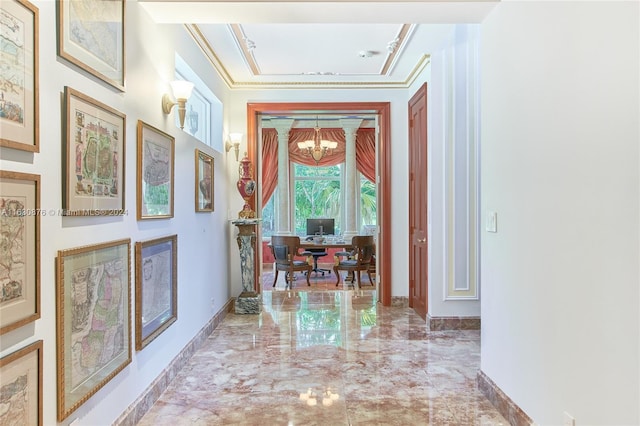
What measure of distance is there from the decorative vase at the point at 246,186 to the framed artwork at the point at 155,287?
1.91 m

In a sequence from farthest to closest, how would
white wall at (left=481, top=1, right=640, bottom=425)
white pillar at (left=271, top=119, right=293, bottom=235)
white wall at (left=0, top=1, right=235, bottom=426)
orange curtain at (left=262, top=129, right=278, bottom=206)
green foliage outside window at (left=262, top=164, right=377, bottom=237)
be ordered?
green foliage outside window at (left=262, top=164, right=377, bottom=237), orange curtain at (left=262, top=129, right=278, bottom=206), white pillar at (left=271, top=119, right=293, bottom=235), white wall at (left=0, top=1, right=235, bottom=426), white wall at (left=481, top=1, right=640, bottom=425)

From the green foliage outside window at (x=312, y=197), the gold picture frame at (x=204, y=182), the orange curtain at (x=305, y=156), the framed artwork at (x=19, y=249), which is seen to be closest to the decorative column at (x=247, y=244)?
the gold picture frame at (x=204, y=182)

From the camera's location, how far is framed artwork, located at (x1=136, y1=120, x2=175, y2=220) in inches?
94.5

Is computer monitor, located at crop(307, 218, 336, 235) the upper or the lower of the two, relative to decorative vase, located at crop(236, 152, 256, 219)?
lower

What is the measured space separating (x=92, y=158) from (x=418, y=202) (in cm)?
369

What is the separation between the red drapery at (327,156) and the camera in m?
9.32

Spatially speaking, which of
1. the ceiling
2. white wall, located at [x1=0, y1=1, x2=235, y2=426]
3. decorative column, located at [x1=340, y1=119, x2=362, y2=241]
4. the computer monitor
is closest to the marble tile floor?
white wall, located at [x1=0, y1=1, x2=235, y2=426]

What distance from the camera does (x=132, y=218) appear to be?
7.54 feet

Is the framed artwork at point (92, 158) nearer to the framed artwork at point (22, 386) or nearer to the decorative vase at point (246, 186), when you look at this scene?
the framed artwork at point (22, 386)

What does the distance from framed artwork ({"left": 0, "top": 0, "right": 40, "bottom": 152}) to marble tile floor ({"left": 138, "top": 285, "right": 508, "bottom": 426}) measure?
5.78ft

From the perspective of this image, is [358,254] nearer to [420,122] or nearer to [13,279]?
[420,122]

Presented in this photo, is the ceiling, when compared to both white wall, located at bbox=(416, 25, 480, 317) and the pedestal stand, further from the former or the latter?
the pedestal stand

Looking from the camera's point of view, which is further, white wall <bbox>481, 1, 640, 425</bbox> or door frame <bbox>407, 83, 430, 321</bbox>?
door frame <bbox>407, 83, 430, 321</bbox>

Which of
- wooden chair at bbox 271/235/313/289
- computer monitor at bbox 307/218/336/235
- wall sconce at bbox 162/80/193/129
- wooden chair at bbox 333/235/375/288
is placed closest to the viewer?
wall sconce at bbox 162/80/193/129
